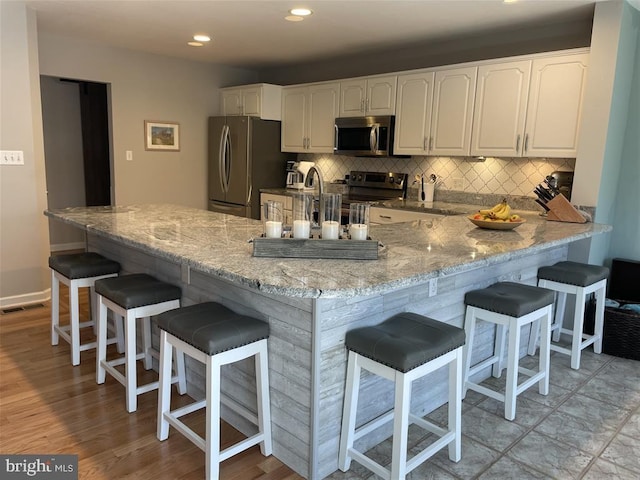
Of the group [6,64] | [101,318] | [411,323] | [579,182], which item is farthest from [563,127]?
[6,64]

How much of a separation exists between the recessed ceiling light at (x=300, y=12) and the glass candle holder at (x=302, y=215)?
216 cm

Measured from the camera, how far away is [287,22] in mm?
3928

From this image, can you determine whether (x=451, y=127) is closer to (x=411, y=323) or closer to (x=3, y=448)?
(x=411, y=323)

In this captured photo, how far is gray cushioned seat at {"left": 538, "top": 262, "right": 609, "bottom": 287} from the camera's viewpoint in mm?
2916

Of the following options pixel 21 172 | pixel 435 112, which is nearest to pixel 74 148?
pixel 21 172

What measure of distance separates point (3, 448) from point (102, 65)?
4.23 metres

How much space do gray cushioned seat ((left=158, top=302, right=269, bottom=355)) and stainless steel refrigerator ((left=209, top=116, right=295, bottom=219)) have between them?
3647mm

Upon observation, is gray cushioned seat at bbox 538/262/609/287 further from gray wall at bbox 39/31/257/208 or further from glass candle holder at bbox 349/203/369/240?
gray wall at bbox 39/31/257/208

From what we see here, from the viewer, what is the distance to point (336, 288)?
1.51 meters

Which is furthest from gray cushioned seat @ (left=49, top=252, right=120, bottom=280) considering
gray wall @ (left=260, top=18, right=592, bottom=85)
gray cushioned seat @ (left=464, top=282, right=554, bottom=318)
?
gray wall @ (left=260, top=18, right=592, bottom=85)

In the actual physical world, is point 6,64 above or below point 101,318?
above

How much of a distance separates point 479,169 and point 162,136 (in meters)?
3.67

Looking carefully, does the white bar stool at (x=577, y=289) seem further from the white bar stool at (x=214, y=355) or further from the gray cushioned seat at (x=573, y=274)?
the white bar stool at (x=214, y=355)

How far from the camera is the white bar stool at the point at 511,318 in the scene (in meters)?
2.27
